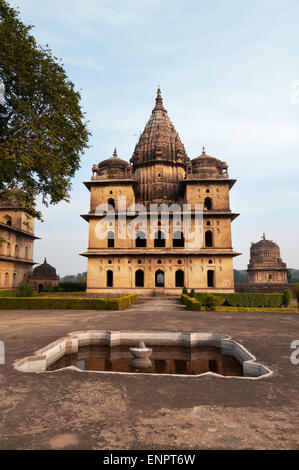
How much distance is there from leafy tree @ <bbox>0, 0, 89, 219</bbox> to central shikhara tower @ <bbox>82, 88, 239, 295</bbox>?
18027 millimetres

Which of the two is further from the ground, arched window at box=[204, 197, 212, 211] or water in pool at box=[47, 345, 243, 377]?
arched window at box=[204, 197, 212, 211]

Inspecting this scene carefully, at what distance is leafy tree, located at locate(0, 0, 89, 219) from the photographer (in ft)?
42.8

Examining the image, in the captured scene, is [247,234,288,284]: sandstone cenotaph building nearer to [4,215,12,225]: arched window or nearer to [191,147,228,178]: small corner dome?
[191,147,228,178]: small corner dome

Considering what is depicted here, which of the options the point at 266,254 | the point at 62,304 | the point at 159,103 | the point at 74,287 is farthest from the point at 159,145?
the point at 266,254

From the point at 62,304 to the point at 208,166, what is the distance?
1031 inches

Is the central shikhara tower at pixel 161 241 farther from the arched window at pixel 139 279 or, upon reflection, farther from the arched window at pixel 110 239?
the arched window at pixel 139 279

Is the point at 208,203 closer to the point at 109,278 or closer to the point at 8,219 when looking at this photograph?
the point at 109,278

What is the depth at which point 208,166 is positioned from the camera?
119ft

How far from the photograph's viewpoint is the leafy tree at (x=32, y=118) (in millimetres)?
13039

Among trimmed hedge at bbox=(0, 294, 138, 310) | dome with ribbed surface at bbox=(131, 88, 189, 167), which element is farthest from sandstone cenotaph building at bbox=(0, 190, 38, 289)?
dome with ribbed surface at bbox=(131, 88, 189, 167)

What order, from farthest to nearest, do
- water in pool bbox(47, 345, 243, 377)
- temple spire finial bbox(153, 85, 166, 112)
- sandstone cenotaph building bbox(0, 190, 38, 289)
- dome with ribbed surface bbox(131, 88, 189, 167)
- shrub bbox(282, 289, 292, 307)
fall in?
temple spire finial bbox(153, 85, 166, 112) < dome with ribbed surface bbox(131, 88, 189, 167) < sandstone cenotaph building bbox(0, 190, 38, 289) < shrub bbox(282, 289, 292, 307) < water in pool bbox(47, 345, 243, 377)

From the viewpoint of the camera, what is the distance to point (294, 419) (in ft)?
14.2

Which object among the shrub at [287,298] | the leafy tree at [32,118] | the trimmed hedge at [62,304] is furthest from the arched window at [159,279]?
the leafy tree at [32,118]

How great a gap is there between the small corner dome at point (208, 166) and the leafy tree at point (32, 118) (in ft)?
74.5
